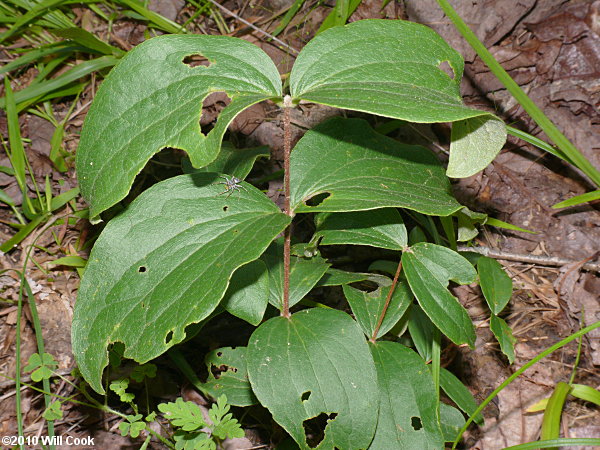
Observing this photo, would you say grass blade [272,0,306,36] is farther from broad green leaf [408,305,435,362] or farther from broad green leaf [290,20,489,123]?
broad green leaf [408,305,435,362]

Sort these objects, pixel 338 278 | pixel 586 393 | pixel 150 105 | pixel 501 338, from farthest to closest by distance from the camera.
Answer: pixel 586 393 < pixel 338 278 < pixel 501 338 < pixel 150 105

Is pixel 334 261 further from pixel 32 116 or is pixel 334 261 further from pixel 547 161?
pixel 32 116

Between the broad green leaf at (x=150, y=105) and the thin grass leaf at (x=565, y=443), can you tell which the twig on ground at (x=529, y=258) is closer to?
the thin grass leaf at (x=565, y=443)

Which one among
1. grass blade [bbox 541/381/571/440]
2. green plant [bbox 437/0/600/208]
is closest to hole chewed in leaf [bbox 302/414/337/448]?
grass blade [bbox 541/381/571/440]

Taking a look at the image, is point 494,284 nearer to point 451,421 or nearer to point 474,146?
point 451,421

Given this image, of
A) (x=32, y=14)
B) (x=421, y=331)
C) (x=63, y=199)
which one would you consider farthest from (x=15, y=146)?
(x=421, y=331)

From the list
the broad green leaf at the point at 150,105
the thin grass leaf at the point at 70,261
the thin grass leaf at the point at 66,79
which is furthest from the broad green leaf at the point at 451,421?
the thin grass leaf at the point at 66,79
